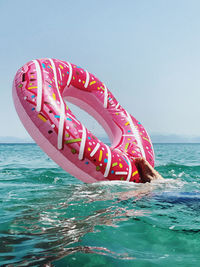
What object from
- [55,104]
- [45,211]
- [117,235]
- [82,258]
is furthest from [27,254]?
[55,104]

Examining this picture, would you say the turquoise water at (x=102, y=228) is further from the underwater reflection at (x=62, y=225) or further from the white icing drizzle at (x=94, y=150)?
the white icing drizzle at (x=94, y=150)

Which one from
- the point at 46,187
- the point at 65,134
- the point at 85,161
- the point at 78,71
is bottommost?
the point at 46,187

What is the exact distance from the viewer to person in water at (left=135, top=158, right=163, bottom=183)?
4.02 metres

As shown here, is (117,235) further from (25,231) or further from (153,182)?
(153,182)

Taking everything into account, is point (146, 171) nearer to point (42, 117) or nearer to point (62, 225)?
point (42, 117)

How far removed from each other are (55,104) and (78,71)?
132 cm

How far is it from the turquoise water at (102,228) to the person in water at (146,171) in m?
0.42

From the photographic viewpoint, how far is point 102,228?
214 centimetres

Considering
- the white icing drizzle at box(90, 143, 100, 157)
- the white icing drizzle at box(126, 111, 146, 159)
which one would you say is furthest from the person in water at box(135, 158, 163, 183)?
the white icing drizzle at box(90, 143, 100, 157)

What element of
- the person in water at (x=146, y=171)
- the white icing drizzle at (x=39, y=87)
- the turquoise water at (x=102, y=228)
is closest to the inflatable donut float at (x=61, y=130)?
the white icing drizzle at (x=39, y=87)

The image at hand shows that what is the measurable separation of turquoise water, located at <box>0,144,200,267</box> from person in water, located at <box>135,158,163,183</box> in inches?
16.5

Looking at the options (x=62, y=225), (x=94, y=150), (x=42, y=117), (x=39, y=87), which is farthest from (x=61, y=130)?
(x=62, y=225)

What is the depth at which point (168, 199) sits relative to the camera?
3.03 meters

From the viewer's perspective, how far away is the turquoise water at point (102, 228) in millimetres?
1662
